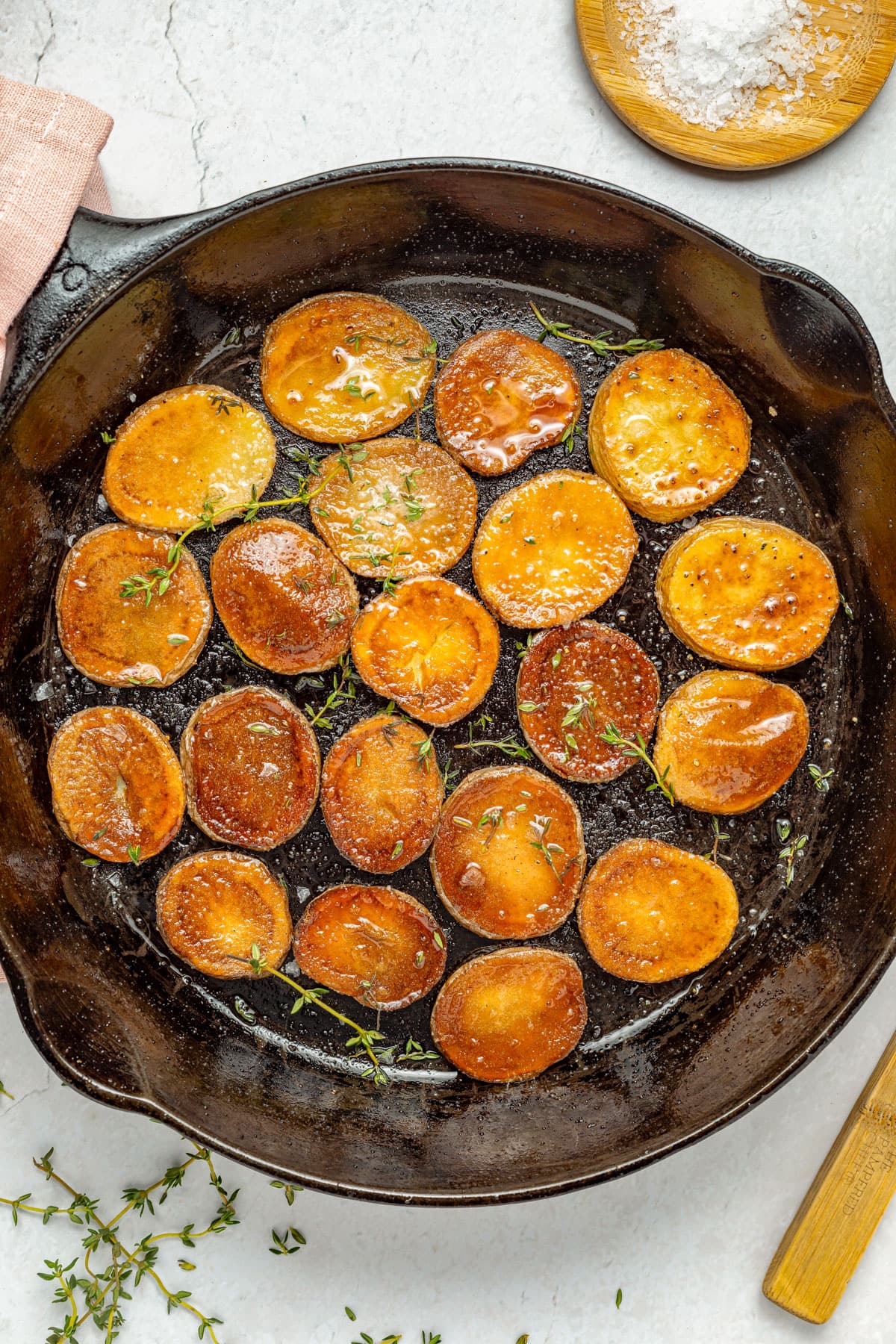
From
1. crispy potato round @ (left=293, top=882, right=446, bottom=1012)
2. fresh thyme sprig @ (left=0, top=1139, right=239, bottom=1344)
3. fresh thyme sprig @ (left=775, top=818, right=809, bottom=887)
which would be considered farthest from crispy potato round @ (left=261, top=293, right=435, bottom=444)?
fresh thyme sprig @ (left=0, top=1139, right=239, bottom=1344)

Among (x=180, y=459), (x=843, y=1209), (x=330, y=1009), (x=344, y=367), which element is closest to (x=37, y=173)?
(x=180, y=459)

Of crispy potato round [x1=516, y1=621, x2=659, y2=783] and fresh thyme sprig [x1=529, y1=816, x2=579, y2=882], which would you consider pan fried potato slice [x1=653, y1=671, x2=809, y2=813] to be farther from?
fresh thyme sprig [x1=529, y1=816, x2=579, y2=882]

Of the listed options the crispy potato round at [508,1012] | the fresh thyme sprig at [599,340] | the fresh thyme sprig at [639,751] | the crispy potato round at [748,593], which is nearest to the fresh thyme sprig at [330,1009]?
the crispy potato round at [508,1012]

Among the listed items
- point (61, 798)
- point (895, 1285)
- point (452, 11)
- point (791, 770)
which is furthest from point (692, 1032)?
point (452, 11)

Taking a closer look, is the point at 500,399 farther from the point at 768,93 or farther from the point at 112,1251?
the point at 112,1251

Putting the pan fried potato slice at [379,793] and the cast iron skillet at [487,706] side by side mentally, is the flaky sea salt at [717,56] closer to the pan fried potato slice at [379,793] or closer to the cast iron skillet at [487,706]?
the cast iron skillet at [487,706]

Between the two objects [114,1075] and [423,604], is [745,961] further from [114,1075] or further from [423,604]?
[114,1075]
